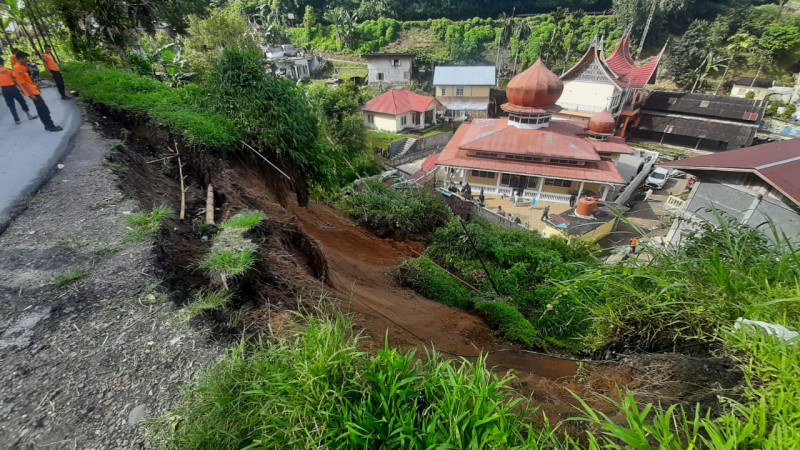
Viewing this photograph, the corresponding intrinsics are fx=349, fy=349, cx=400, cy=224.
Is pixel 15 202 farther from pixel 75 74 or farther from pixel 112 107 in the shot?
pixel 75 74

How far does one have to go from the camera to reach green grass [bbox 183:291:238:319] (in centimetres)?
326

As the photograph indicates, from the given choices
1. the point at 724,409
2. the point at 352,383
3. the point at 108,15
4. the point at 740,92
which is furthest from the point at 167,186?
the point at 740,92

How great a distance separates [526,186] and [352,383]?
20871 mm

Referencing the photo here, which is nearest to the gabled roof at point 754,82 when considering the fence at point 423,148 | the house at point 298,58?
the fence at point 423,148

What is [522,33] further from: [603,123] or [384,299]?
[384,299]

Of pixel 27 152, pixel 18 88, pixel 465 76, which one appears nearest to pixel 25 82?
pixel 18 88

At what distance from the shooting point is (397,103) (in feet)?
113

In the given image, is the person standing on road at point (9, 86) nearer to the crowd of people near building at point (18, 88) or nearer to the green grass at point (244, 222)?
the crowd of people near building at point (18, 88)

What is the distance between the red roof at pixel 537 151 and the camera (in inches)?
768

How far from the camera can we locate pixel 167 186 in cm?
604

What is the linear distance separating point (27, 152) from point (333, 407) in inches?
319

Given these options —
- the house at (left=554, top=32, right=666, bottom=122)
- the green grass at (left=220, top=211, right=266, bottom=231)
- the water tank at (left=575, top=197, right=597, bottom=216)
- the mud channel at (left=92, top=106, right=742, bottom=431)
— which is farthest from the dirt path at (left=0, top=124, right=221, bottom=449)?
the house at (left=554, top=32, right=666, bottom=122)

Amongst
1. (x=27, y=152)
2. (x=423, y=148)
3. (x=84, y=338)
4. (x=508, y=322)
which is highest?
(x=27, y=152)

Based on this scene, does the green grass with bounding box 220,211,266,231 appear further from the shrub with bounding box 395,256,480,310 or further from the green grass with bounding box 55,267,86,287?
the shrub with bounding box 395,256,480,310
